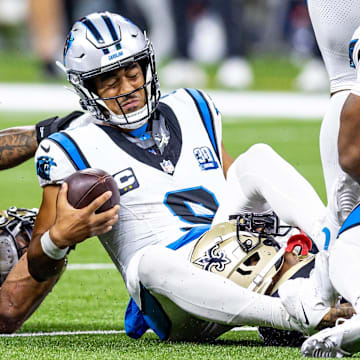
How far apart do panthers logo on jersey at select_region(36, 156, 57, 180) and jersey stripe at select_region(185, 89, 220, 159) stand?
0.70 metres

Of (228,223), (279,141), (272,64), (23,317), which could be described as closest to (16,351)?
(23,317)

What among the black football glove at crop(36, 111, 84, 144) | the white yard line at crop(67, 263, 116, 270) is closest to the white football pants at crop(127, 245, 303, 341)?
the black football glove at crop(36, 111, 84, 144)

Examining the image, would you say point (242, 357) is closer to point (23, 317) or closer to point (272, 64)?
point (23, 317)

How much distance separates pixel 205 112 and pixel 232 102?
31.2ft

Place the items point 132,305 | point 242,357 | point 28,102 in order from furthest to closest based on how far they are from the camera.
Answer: point 28,102 < point 132,305 < point 242,357

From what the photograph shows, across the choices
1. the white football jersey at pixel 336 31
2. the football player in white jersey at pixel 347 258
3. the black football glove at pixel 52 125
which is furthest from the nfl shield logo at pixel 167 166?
the football player in white jersey at pixel 347 258

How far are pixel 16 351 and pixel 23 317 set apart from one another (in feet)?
1.70

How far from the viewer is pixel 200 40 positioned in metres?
20.0

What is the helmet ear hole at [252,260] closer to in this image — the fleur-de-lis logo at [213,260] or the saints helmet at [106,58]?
the fleur-de-lis logo at [213,260]

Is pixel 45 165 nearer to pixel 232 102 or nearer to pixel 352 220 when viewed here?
pixel 352 220

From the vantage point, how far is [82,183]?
3941mm

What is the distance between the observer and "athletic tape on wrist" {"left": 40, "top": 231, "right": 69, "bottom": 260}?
4.00 meters

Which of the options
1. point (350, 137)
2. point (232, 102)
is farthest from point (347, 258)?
point (232, 102)

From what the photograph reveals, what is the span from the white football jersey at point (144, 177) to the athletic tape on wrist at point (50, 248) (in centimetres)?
22
